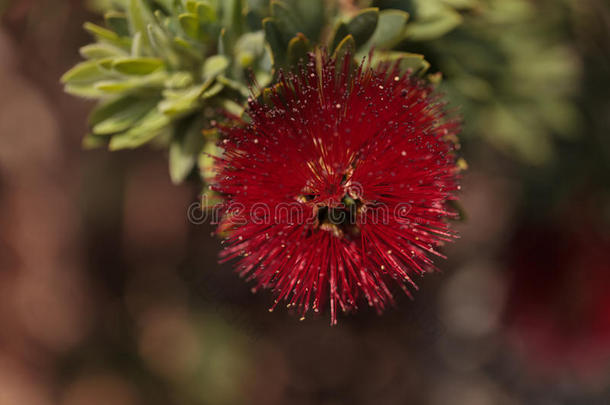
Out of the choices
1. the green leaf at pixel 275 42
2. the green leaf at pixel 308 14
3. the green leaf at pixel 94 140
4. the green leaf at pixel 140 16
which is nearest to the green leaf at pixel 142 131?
the green leaf at pixel 94 140

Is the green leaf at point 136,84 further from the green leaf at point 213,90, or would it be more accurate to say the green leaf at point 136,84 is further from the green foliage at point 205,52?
the green leaf at point 213,90

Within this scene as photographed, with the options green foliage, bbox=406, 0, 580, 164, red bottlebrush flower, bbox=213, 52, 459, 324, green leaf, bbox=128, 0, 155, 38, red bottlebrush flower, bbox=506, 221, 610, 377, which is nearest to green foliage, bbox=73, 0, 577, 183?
green leaf, bbox=128, 0, 155, 38

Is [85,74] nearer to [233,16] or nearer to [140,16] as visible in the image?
[140,16]

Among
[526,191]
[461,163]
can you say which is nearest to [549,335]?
[526,191]

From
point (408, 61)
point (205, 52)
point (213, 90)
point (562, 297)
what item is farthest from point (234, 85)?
point (562, 297)

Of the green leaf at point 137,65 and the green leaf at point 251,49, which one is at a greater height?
the green leaf at point 251,49
